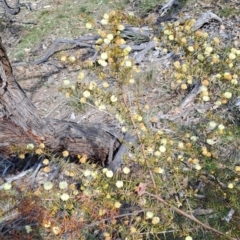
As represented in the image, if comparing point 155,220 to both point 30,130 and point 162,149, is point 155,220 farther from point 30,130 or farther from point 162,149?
point 30,130

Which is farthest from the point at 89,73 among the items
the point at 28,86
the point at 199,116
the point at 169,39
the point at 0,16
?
the point at 0,16

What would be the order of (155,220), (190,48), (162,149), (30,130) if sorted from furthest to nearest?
1. (30,130)
2. (190,48)
3. (162,149)
4. (155,220)

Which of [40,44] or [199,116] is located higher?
[199,116]

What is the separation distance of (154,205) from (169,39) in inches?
38.3

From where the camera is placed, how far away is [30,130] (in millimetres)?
2730

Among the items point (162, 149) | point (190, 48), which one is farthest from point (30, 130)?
point (190, 48)

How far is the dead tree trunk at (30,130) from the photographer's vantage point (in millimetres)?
2604


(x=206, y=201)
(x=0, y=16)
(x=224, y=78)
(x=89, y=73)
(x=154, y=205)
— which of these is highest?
(x=224, y=78)

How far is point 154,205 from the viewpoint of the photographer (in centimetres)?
202

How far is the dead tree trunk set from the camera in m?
2.60

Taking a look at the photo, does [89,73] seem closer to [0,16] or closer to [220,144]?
[220,144]

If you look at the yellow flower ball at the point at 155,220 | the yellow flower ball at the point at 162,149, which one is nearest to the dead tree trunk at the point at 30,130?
the yellow flower ball at the point at 162,149

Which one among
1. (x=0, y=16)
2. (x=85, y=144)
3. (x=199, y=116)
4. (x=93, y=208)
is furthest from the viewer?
(x=0, y=16)

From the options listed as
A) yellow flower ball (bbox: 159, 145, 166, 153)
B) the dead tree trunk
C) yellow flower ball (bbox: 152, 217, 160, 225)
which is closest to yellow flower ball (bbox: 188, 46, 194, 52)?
yellow flower ball (bbox: 159, 145, 166, 153)
